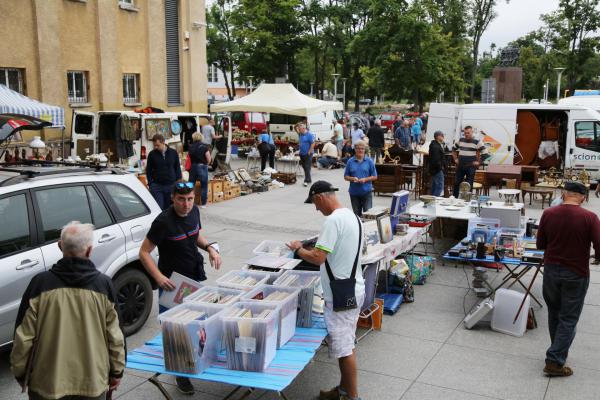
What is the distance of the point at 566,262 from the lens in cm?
564

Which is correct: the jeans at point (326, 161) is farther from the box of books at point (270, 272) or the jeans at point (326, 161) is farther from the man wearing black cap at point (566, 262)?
the man wearing black cap at point (566, 262)

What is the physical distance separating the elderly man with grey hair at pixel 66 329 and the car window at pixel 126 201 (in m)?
2.89

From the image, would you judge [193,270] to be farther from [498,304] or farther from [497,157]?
[497,157]

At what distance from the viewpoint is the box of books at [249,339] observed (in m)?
4.47

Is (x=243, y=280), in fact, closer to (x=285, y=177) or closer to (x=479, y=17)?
(x=285, y=177)

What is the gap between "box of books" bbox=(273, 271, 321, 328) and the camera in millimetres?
5309

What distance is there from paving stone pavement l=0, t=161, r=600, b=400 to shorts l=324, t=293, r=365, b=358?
2.29 feet

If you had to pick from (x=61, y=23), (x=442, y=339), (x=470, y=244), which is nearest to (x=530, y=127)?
(x=470, y=244)

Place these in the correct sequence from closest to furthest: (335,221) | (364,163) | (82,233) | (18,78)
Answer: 1. (82,233)
2. (335,221)
3. (364,163)
4. (18,78)

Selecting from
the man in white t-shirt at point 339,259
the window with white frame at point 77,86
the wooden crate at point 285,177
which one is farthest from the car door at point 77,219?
the window with white frame at point 77,86

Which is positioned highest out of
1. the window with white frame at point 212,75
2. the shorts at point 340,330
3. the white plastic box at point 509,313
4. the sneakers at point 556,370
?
the window with white frame at point 212,75

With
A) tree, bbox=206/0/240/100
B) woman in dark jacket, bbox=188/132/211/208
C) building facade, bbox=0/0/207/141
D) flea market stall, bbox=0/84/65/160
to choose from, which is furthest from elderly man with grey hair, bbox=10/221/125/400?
tree, bbox=206/0/240/100

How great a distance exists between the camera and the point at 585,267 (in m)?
5.62

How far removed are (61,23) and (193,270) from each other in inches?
616
